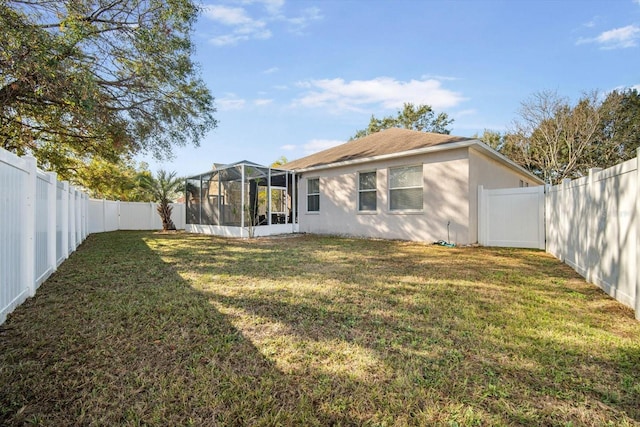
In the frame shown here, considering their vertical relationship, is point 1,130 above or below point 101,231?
above

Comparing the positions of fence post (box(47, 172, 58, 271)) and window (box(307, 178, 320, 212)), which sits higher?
window (box(307, 178, 320, 212))

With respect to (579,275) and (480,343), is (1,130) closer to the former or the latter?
(480,343)

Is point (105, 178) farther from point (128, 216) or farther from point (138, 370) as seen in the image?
point (138, 370)

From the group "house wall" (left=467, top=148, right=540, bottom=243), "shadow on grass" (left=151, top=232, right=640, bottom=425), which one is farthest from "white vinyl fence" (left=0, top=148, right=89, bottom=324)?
"house wall" (left=467, top=148, right=540, bottom=243)

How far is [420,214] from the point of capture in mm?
10008

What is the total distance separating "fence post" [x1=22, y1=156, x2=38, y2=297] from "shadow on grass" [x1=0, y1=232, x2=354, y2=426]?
1.15 ft

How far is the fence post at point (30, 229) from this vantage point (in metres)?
3.67

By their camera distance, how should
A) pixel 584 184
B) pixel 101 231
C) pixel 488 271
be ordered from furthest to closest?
1. pixel 101 231
2. pixel 488 271
3. pixel 584 184

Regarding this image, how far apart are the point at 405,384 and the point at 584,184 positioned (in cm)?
539

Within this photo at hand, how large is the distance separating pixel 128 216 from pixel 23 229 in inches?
701

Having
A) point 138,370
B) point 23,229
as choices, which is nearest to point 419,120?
point 23,229

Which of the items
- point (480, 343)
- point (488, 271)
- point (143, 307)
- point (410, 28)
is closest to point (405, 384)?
point (480, 343)

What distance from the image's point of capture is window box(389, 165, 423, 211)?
10.2m

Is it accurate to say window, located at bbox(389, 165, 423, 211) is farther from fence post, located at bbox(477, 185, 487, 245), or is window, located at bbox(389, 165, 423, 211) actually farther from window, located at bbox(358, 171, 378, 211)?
fence post, located at bbox(477, 185, 487, 245)
